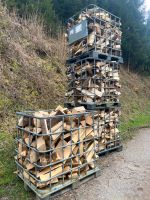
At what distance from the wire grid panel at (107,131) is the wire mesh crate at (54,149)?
874 mm

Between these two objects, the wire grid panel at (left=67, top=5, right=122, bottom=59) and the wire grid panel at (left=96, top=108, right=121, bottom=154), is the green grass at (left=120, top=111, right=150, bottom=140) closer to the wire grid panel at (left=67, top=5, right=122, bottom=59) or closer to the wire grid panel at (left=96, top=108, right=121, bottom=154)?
the wire grid panel at (left=96, top=108, right=121, bottom=154)

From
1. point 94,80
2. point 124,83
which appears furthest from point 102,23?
point 124,83

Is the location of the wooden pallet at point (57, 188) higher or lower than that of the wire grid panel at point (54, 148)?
lower

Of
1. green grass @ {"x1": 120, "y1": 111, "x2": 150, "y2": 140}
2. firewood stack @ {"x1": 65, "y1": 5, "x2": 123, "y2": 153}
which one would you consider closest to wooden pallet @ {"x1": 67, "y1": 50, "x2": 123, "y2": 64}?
firewood stack @ {"x1": 65, "y1": 5, "x2": 123, "y2": 153}

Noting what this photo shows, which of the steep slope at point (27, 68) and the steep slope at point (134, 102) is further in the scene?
the steep slope at point (134, 102)

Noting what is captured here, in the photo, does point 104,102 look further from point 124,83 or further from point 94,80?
point 124,83

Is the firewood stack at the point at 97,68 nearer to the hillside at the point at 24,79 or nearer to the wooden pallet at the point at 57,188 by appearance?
the wooden pallet at the point at 57,188

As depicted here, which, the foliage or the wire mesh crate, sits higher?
the foliage

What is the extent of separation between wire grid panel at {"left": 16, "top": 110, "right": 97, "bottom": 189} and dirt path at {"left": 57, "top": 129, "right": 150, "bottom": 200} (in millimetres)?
259

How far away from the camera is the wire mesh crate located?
8.85ft

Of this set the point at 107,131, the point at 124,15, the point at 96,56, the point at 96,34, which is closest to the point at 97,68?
the point at 96,56

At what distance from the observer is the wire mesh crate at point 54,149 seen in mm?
2697

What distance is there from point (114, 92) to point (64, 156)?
2206 millimetres

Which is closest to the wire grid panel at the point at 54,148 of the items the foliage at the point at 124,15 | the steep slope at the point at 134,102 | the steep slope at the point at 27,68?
the steep slope at the point at 27,68
